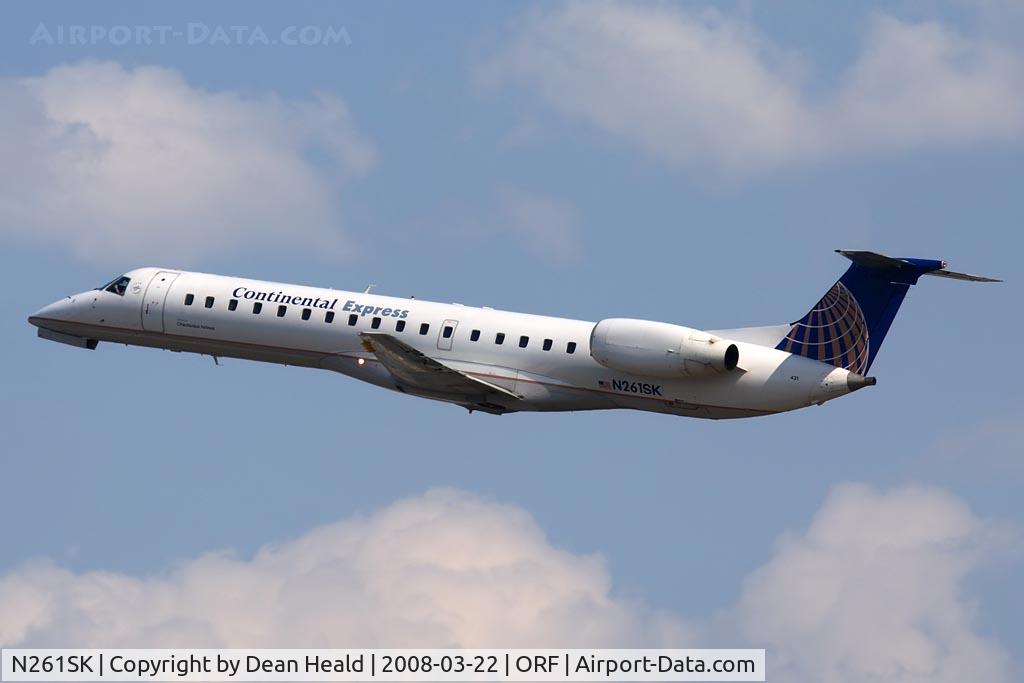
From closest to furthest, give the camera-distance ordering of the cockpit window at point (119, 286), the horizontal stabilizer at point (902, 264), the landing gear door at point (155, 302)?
the horizontal stabilizer at point (902, 264)
the landing gear door at point (155, 302)
the cockpit window at point (119, 286)

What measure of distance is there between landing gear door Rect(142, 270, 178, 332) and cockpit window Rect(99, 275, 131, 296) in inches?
33.4

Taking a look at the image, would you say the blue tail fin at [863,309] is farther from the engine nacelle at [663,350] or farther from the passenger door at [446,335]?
the passenger door at [446,335]

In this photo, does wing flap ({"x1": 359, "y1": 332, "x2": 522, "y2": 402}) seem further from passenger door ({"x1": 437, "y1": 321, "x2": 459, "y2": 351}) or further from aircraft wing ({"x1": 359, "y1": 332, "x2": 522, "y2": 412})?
passenger door ({"x1": 437, "y1": 321, "x2": 459, "y2": 351})

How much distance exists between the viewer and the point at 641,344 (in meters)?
54.5

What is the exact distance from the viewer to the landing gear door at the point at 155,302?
6138 centimetres

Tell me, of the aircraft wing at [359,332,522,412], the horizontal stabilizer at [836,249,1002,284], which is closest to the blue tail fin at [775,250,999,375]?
the horizontal stabilizer at [836,249,1002,284]

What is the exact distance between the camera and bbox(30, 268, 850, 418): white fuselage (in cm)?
5506

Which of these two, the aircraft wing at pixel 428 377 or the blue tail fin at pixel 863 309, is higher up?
the blue tail fin at pixel 863 309

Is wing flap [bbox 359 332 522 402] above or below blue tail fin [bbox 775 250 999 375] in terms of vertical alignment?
below

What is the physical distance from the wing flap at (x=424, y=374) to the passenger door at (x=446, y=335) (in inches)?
24.7

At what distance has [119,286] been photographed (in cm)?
6253

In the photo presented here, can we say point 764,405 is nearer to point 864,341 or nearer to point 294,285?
point 864,341

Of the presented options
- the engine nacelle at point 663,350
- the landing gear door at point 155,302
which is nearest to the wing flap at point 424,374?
the engine nacelle at point 663,350

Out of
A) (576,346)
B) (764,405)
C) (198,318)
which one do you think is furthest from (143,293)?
(764,405)
